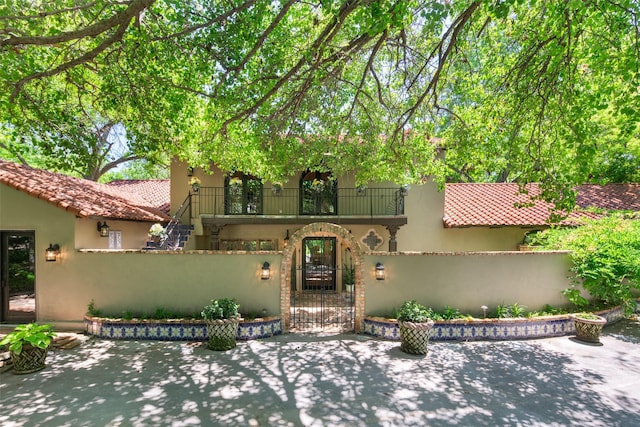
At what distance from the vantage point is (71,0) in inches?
253

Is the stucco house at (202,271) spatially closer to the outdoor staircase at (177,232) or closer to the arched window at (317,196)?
the outdoor staircase at (177,232)

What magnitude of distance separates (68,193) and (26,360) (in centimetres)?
473

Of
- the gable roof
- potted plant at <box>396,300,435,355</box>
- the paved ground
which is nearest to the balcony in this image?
the gable roof

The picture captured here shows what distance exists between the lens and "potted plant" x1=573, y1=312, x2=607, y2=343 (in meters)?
6.97

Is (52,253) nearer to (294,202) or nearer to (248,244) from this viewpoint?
(248,244)

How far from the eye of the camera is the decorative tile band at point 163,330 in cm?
717

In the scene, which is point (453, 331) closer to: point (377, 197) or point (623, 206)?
point (377, 197)

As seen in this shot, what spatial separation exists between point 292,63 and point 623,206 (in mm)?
14714

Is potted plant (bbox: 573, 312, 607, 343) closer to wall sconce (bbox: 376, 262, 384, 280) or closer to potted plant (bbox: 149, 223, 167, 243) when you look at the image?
wall sconce (bbox: 376, 262, 384, 280)

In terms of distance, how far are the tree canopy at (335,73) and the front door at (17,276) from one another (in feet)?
9.77

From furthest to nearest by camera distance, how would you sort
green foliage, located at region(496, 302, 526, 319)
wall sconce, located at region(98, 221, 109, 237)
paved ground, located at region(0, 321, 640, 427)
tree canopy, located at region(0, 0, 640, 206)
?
wall sconce, located at region(98, 221, 109, 237) → green foliage, located at region(496, 302, 526, 319) → tree canopy, located at region(0, 0, 640, 206) → paved ground, located at region(0, 321, 640, 427)

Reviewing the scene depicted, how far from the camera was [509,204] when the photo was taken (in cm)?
1255

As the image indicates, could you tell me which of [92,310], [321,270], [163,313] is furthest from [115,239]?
[321,270]

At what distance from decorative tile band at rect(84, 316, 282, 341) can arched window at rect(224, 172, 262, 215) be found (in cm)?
630
